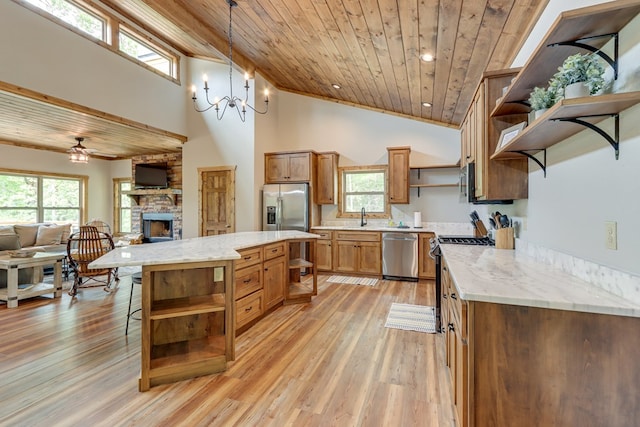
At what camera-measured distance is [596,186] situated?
148 cm

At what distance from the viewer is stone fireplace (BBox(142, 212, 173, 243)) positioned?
287 inches

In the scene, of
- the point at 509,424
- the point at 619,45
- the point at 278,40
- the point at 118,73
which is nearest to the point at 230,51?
the point at 278,40

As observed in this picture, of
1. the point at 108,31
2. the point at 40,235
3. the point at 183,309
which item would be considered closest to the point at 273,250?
the point at 183,309

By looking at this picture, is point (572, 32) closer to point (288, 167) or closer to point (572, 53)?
point (572, 53)

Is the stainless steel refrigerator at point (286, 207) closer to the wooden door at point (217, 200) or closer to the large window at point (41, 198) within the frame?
the wooden door at point (217, 200)

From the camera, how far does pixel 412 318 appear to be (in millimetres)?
3422

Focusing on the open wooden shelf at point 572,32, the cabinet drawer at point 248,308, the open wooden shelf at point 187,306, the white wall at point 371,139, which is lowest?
the cabinet drawer at point 248,308

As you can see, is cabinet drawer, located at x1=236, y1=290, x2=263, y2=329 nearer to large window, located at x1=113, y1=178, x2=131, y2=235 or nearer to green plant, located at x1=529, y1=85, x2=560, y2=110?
green plant, located at x1=529, y1=85, x2=560, y2=110

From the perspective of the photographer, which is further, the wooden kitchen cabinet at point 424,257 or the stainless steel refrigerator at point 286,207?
the stainless steel refrigerator at point 286,207

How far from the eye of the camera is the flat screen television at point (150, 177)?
274 inches

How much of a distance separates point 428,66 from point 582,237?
8.15ft

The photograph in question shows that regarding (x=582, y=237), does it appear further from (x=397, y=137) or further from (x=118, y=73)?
(x=118, y=73)

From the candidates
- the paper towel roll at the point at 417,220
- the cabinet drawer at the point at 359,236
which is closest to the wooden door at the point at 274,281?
the cabinet drawer at the point at 359,236

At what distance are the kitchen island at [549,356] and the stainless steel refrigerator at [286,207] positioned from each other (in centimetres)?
425
